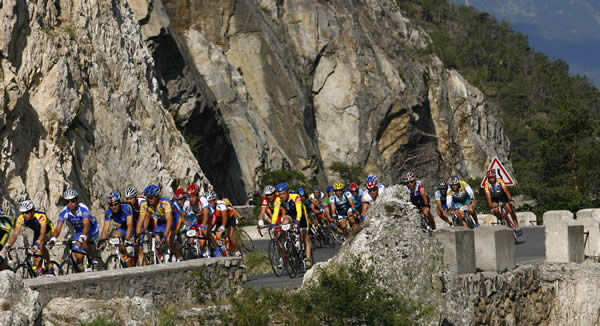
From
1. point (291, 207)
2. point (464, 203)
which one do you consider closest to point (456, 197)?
point (464, 203)

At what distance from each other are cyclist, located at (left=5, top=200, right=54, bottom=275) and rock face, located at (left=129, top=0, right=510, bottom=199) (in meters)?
20.9

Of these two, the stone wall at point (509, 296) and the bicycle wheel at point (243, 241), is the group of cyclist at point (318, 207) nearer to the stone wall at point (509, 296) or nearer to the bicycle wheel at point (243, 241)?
the bicycle wheel at point (243, 241)

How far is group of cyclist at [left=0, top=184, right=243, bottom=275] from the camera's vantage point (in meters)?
13.7

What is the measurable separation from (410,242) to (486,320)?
366cm

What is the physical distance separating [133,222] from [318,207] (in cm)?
960

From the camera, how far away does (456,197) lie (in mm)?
19391

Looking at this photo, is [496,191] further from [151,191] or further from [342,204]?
[151,191]

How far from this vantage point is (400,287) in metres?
10.4

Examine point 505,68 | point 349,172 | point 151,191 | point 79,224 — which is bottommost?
point 79,224

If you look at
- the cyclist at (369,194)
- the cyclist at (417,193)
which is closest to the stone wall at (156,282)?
the cyclist at (417,193)

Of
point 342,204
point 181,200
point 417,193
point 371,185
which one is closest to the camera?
point 181,200

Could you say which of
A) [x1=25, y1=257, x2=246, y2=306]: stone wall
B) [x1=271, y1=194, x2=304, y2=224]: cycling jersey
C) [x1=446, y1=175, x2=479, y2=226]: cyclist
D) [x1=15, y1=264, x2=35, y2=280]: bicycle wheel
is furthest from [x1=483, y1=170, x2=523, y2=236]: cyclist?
[x1=15, y1=264, x2=35, y2=280]: bicycle wheel

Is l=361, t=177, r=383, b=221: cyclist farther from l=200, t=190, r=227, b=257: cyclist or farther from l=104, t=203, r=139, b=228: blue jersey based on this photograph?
l=104, t=203, r=139, b=228: blue jersey

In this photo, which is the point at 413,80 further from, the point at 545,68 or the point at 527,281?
the point at 545,68
